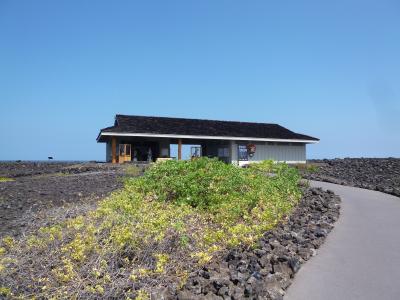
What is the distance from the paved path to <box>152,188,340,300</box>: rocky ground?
5.6 inches

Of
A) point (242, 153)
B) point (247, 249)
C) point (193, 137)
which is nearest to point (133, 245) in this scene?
point (247, 249)

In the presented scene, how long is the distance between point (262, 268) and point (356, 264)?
1.27 m

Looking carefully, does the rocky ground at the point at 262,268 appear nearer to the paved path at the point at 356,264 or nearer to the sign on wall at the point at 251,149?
the paved path at the point at 356,264

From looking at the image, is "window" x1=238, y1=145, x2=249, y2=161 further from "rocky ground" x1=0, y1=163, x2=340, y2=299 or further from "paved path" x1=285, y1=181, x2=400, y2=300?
"paved path" x1=285, y1=181, x2=400, y2=300

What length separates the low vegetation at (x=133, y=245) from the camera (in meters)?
3.95

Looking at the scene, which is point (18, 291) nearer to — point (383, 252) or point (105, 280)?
point (105, 280)

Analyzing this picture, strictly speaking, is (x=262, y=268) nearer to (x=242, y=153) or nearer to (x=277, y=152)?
(x=242, y=153)

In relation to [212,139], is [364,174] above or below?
below

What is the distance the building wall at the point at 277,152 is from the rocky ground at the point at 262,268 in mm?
24021

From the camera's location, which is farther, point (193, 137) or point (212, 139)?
point (212, 139)

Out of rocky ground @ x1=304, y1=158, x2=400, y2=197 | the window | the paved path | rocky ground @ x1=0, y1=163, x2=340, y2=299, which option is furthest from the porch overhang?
the paved path

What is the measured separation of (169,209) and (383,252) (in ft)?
11.9

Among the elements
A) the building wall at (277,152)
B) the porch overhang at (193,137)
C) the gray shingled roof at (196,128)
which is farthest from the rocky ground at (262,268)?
the building wall at (277,152)

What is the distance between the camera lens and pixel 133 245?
4.67 metres
